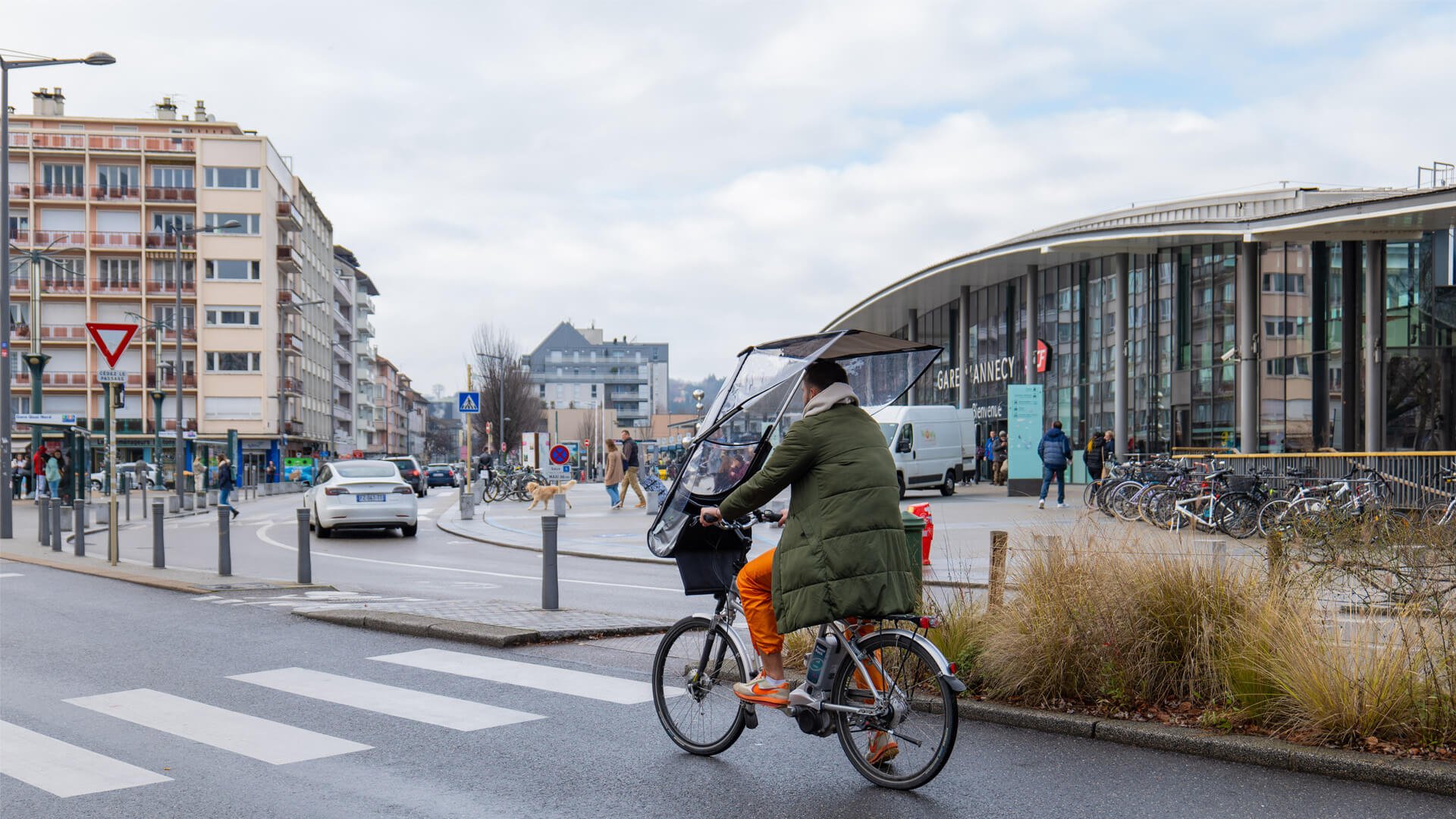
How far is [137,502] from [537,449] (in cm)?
1565

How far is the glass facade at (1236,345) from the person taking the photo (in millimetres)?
28625

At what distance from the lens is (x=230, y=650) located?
913 centimetres

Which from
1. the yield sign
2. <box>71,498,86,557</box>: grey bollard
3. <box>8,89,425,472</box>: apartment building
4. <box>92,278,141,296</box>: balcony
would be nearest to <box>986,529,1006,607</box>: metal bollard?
→ the yield sign

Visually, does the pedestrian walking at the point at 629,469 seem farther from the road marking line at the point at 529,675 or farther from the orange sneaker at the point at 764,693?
the orange sneaker at the point at 764,693

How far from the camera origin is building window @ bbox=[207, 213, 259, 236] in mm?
77188

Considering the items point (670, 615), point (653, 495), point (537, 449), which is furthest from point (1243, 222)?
point (670, 615)

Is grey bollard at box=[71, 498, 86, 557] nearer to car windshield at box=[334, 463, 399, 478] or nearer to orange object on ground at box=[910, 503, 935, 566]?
car windshield at box=[334, 463, 399, 478]

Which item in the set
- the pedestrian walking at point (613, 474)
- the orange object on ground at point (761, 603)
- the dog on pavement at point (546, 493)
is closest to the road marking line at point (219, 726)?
the orange object on ground at point (761, 603)

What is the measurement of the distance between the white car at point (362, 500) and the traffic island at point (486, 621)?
11393 mm

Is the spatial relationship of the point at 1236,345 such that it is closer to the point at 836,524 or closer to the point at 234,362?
the point at 836,524

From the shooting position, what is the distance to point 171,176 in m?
77.1

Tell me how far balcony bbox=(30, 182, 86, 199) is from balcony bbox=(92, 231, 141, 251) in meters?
2.44

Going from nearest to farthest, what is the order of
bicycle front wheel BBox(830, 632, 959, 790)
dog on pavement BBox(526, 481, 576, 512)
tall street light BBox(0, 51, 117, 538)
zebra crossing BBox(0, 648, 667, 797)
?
1. bicycle front wheel BBox(830, 632, 959, 790)
2. zebra crossing BBox(0, 648, 667, 797)
3. tall street light BBox(0, 51, 117, 538)
4. dog on pavement BBox(526, 481, 576, 512)

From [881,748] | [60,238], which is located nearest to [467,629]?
[881,748]
